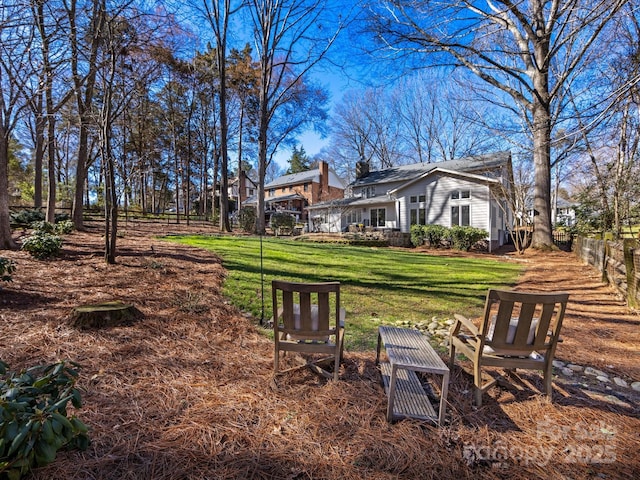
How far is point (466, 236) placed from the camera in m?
17.1

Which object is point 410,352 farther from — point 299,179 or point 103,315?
point 299,179

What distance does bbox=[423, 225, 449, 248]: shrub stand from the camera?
60.0 feet

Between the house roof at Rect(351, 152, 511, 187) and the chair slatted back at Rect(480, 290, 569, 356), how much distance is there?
17920mm

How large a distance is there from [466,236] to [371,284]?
12.3 m

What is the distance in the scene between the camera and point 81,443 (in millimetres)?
1535

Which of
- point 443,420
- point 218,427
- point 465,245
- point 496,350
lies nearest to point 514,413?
point 496,350

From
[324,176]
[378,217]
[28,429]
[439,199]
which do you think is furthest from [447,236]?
[324,176]

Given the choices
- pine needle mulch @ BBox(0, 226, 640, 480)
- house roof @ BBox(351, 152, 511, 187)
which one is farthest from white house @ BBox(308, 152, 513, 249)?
pine needle mulch @ BBox(0, 226, 640, 480)

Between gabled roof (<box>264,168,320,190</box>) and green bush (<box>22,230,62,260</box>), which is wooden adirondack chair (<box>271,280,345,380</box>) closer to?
green bush (<box>22,230,62,260</box>)

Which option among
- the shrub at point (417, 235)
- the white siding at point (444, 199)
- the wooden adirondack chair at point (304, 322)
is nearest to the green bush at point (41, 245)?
the wooden adirondack chair at point (304, 322)

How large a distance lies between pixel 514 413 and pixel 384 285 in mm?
4701

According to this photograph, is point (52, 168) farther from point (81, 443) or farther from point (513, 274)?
point (513, 274)

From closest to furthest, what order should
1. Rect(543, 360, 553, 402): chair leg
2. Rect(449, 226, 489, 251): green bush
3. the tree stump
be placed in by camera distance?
Rect(543, 360, 553, 402): chair leg
the tree stump
Rect(449, 226, 489, 251): green bush

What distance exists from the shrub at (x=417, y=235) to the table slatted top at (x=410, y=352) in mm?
16929
